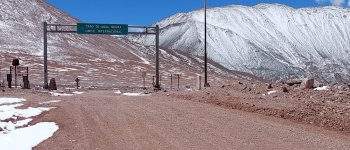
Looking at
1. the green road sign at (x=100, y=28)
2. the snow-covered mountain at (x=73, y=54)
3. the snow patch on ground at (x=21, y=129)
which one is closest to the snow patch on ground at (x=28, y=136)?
the snow patch on ground at (x=21, y=129)

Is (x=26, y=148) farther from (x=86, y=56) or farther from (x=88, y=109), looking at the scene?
(x=86, y=56)

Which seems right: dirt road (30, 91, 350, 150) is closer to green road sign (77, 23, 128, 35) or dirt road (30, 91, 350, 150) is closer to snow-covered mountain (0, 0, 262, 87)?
green road sign (77, 23, 128, 35)

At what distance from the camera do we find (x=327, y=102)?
23.0m

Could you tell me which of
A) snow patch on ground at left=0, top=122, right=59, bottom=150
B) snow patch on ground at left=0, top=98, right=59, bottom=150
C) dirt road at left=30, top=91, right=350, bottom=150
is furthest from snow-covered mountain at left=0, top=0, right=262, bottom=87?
snow patch on ground at left=0, top=122, right=59, bottom=150

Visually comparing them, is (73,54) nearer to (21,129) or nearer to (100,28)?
(100,28)

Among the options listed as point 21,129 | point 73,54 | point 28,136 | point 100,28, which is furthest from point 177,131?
point 73,54

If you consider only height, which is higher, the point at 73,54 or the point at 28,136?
the point at 73,54

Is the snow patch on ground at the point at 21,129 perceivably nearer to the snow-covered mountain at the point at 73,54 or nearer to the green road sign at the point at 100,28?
the green road sign at the point at 100,28

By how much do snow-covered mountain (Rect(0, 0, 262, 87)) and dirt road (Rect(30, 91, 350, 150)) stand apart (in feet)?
212

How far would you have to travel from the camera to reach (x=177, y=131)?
50.0ft

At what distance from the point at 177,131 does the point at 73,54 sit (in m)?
106

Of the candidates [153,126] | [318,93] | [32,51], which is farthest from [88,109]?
[32,51]

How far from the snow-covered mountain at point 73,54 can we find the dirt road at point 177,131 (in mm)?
64574

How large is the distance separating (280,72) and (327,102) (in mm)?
151605
